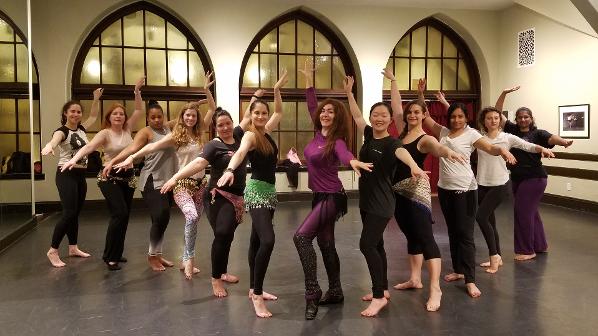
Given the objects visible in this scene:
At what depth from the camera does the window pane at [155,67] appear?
27.2ft

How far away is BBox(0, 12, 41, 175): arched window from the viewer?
24.7ft

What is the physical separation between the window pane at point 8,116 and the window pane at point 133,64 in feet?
5.51

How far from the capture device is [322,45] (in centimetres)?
902

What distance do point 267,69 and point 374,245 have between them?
6.04 meters

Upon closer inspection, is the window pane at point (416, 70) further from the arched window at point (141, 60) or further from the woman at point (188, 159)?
the woman at point (188, 159)

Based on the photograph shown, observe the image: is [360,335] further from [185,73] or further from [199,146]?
[185,73]

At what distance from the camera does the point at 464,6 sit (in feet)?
29.2

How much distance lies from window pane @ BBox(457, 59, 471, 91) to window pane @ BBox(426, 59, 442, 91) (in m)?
0.44

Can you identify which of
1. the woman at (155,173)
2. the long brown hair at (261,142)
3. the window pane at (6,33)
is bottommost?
the woman at (155,173)

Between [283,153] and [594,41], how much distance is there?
4972 millimetres

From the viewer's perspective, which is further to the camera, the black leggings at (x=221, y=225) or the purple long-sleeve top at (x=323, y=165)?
the black leggings at (x=221, y=225)

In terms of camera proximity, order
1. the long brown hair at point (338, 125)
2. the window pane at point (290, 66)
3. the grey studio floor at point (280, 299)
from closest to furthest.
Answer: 1. the grey studio floor at point (280, 299)
2. the long brown hair at point (338, 125)
3. the window pane at point (290, 66)

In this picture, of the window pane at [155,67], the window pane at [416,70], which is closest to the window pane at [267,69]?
the window pane at [155,67]

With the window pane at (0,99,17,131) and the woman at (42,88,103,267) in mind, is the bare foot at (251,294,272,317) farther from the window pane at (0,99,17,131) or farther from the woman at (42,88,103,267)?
the window pane at (0,99,17,131)
